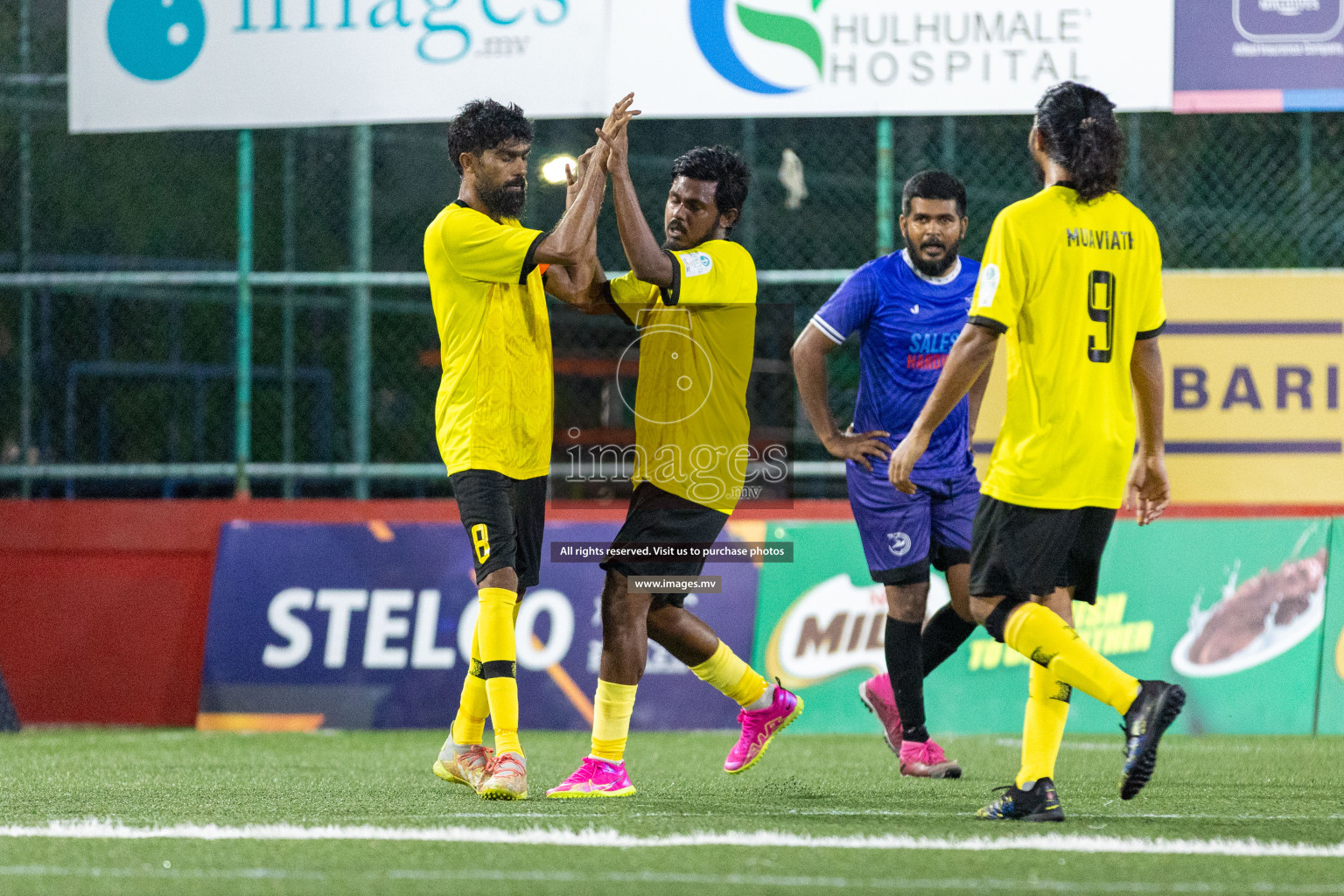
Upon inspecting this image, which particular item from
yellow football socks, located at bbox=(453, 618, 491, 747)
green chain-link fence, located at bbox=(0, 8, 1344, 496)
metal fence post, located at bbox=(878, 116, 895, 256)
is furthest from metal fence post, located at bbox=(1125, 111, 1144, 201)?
yellow football socks, located at bbox=(453, 618, 491, 747)

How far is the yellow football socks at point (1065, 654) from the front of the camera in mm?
4336

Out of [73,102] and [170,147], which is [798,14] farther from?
[170,147]

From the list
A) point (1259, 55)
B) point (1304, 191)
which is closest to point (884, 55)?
point (1259, 55)

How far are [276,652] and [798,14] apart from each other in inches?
166

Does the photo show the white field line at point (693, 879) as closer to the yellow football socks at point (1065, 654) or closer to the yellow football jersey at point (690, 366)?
the yellow football socks at point (1065, 654)

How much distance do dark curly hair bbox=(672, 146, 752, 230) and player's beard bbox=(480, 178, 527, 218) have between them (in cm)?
50

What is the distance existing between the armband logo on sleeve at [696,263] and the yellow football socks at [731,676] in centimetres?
123

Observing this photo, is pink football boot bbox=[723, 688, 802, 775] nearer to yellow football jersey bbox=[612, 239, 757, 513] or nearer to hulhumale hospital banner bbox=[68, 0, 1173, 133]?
yellow football jersey bbox=[612, 239, 757, 513]

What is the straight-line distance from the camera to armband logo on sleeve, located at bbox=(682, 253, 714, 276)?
507 cm

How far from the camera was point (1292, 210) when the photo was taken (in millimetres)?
9102

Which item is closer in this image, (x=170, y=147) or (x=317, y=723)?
(x=317, y=723)

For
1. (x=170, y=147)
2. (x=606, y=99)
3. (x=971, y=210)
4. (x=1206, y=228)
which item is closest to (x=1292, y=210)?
(x=1206, y=228)

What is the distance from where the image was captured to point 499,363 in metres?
5.12

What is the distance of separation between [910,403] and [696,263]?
3.99ft
